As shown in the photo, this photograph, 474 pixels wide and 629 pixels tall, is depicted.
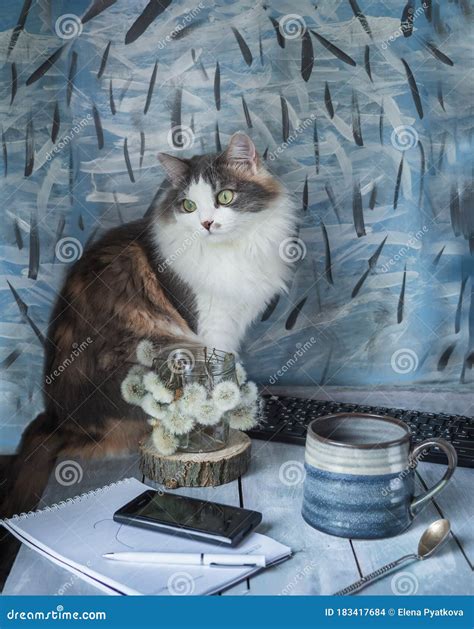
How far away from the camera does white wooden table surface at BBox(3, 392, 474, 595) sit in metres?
0.92

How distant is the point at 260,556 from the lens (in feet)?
3.11

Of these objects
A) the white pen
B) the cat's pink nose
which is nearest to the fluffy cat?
the cat's pink nose

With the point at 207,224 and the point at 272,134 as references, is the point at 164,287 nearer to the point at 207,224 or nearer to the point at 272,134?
the point at 207,224

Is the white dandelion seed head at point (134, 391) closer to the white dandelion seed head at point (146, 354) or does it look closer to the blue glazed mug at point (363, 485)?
the white dandelion seed head at point (146, 354)

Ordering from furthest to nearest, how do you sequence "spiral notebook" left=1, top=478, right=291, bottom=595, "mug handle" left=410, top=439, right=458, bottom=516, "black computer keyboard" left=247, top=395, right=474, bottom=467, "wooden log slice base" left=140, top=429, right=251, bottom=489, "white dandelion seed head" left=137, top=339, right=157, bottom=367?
"white dandelion seed head" left=137, top=339, right=157, bottom=367
"black computer keyboard" left=247, top=395, right=474, bottom=467
"wooden log slice base" left=140, top=429, right=251, bottom=489
"mug handle" left=410, top=439, right=458, bottom=516
"spiral notebook" left=1, top=478, right=291, bottom=595

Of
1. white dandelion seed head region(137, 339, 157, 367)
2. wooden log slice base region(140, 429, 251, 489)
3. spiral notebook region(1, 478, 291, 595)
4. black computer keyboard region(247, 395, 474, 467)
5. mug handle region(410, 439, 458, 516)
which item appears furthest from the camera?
white dandelion seed head region(137, 339, 157, 367)

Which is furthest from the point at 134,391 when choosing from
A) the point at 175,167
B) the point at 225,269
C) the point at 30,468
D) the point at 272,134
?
the point at 272,134

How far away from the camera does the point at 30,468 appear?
4.56 feet

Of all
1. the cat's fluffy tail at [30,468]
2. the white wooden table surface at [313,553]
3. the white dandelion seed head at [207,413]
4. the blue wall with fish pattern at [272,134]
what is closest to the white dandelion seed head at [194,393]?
the white dandelion seed head at [207,413]

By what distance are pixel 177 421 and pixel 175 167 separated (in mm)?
604

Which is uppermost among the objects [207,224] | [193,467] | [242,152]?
[242,152]

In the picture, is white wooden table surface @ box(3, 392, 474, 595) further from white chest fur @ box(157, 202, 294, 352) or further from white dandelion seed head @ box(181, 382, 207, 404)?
white chest fur @ box(157, 202, 294, 352)

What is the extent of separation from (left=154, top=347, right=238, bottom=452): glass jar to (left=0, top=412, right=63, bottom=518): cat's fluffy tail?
0.29 m

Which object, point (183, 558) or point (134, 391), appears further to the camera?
point (134, 391)
